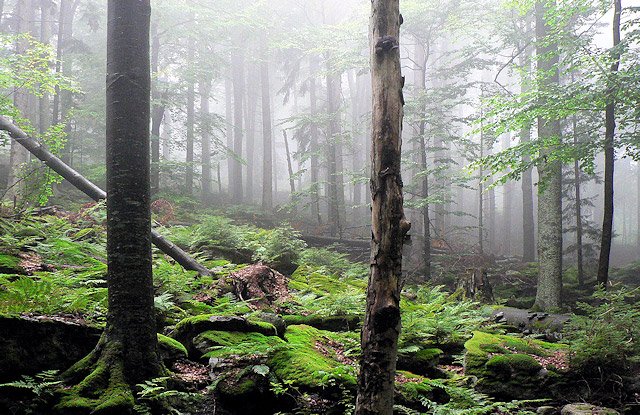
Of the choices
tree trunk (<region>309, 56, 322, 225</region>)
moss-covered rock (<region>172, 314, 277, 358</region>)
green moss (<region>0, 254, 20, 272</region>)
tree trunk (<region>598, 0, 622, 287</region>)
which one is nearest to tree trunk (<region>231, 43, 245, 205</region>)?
tree trunk (<region>309, 56, 322, 225</region>)

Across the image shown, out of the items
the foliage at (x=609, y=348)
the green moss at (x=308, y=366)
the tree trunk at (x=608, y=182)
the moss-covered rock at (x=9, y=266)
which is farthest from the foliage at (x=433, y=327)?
the moss-covered rock at (x=9, y=266)

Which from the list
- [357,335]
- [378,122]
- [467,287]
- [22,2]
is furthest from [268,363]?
[22,2]

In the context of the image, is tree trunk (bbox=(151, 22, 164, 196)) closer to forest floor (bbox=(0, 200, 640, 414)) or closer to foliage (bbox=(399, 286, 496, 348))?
forest floor (bbox=(0, 200, 640, 414))

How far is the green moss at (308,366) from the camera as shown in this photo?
407 centimetres

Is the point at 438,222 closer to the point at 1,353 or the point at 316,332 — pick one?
the point at 316,332

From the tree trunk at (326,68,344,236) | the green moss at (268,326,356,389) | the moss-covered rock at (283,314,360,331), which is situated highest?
the tree trunk at (326,68,344,236)

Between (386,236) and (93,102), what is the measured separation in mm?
18639

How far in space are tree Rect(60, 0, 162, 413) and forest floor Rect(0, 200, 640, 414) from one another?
0.32 meters

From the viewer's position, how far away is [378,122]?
3.68 metres

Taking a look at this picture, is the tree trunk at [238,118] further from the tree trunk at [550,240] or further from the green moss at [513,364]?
the green moss at [513,364]

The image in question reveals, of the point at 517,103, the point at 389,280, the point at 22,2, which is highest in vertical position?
the point at 22,2

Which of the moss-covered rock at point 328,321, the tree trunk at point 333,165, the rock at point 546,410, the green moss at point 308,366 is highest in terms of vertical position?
the tree trunk at point 333,165

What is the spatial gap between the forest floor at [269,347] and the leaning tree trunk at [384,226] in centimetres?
67

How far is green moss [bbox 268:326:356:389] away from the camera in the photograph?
13.3ft
